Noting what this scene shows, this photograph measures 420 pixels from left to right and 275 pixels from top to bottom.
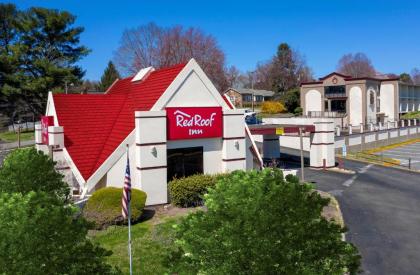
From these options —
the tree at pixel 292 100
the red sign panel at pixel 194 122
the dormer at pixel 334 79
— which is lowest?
the red sign panel at pixel 194 122

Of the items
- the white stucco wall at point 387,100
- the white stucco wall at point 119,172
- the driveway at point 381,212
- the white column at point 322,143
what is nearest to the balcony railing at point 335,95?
the white stucco wall at point 387,100

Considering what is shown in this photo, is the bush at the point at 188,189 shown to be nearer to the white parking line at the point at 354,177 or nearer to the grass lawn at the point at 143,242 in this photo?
the grass lawn at the point at 143,242

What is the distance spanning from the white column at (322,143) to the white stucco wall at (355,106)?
127ft

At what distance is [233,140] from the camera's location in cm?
2559

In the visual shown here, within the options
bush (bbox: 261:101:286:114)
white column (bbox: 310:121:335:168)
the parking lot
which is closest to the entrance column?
white column (bbox: 310:121:335:168)

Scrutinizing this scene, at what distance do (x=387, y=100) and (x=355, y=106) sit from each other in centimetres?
1180

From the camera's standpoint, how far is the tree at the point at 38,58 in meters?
60.9

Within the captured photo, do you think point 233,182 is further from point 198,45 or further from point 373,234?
point 198,45

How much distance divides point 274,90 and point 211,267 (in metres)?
107

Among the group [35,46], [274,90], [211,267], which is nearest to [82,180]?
[211,267]

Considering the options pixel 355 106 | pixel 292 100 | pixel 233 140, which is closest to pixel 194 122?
pixel 233 140

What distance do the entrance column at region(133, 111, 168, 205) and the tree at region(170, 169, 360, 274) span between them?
586 inches

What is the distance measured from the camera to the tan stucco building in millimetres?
74188

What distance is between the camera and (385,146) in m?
60.3
